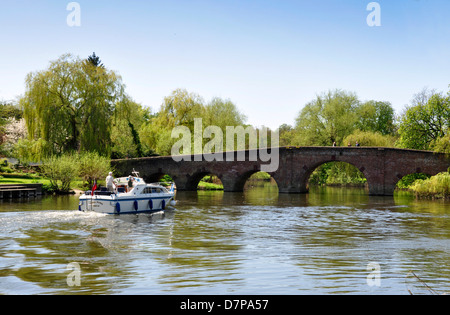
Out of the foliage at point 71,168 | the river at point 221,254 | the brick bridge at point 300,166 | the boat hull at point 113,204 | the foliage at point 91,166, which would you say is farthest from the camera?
the brick bridge at point 300,166

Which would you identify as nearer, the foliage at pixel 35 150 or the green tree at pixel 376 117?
the foliage at pixel 35 150

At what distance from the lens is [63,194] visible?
35719mm

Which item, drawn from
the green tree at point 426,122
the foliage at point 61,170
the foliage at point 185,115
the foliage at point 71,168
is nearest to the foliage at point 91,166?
the foliage at point 71,168

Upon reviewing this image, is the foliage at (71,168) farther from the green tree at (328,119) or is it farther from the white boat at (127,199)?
the green tree at (328,119)

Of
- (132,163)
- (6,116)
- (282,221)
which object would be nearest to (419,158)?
(282,221)

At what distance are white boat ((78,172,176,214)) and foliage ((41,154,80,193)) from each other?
1321 centimetres

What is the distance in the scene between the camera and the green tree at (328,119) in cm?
5203

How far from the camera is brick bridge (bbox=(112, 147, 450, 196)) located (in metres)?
37.8

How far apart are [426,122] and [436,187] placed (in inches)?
453

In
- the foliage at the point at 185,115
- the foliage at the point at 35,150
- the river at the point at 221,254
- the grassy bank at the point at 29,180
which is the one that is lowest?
the river at the point at 221,254

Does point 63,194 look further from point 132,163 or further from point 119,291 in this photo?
point 119,291

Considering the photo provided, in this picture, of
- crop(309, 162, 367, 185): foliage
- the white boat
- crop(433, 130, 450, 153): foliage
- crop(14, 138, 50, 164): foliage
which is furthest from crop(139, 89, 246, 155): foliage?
the white boat

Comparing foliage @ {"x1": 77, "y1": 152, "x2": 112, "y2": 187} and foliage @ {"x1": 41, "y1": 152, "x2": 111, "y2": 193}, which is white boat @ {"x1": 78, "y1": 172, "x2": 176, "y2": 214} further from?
foliage @ {"x1": 77, "y1": 152, "x2": 112, "y2": 187}

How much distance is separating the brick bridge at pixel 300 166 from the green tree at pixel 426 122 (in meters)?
6.90
